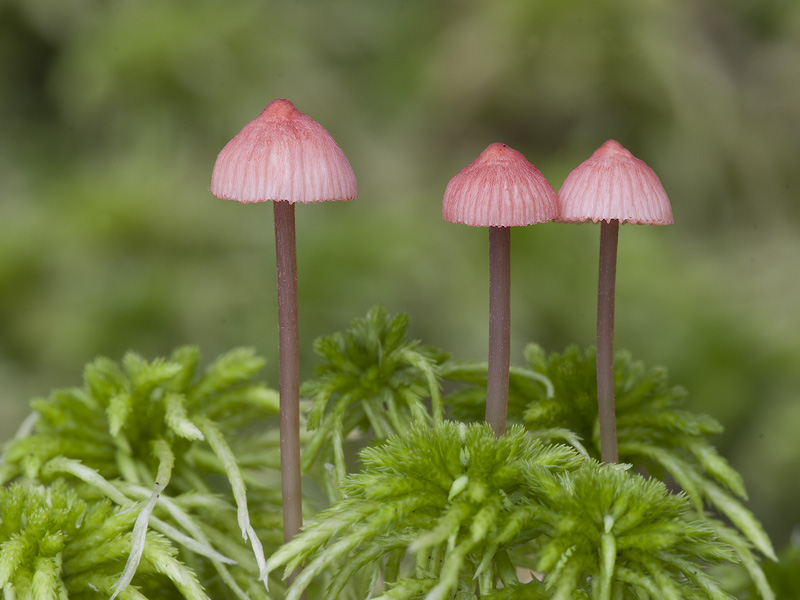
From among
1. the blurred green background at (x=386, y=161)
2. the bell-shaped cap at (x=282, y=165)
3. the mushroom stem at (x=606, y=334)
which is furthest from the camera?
the blurred green background at (x=386, y=161)

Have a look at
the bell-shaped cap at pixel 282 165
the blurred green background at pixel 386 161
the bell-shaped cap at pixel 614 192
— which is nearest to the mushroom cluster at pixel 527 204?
the bell-shaped cap at pixel 614 192

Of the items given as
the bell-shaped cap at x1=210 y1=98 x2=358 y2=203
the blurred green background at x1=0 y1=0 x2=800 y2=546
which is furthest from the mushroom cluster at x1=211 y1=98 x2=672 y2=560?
the blurred green background at x1=0 y1=0 x2=800 y2=546

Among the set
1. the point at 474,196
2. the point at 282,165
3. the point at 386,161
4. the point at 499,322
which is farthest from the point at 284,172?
the point at 386,161

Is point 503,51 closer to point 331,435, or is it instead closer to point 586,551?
point 331,435

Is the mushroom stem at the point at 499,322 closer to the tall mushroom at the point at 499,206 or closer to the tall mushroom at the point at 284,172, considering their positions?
the tall mushroom at the point at 499,206

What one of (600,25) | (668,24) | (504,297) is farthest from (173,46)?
(504,297)

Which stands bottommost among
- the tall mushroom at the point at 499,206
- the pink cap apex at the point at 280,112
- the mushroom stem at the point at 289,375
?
the mushroom stem at the point at 289,375

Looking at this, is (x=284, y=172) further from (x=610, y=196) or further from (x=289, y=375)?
(x=610, y=196)
